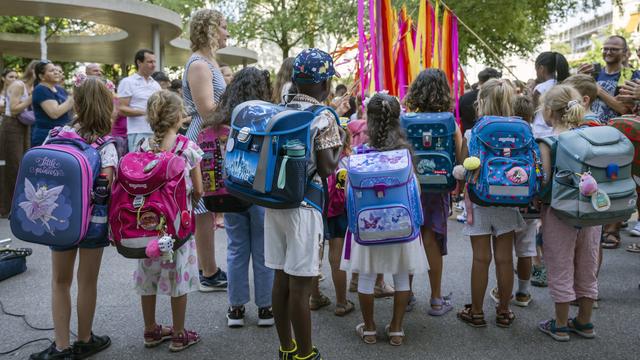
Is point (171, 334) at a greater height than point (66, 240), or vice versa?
point (66, 240)

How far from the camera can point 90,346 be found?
322cm

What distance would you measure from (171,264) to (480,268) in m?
2.08

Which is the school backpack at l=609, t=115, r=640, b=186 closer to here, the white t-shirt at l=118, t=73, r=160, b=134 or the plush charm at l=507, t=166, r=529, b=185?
the plush charm at l=507, t=166, r=529, b=185

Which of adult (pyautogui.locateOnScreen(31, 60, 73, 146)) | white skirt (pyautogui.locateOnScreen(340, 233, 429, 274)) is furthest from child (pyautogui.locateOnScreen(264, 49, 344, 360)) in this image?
adult (pyautogui.locateOnScreen(31, 60, 73, 146))

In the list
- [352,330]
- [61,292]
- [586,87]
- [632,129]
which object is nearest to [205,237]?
[61,292]

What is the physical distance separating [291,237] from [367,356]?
3.39 feet

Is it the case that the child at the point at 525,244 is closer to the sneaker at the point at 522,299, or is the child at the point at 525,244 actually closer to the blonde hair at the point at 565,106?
the sneaker at the point at 522,299

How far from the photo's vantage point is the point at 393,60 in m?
5.20

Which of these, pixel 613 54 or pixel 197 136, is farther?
pixel 613 54

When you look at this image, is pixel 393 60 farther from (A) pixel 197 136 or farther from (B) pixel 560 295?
(B) pixel 560 295

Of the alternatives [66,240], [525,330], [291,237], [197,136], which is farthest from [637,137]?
[66,240]

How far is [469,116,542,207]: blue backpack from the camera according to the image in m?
3.27

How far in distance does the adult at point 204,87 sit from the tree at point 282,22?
15919 mm

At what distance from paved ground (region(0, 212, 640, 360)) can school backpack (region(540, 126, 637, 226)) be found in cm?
86
